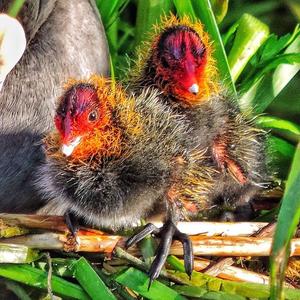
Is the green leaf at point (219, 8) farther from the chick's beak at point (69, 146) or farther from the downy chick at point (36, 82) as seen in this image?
the chick's beak at point (69, 146)

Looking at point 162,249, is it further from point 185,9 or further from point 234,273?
point 185,9

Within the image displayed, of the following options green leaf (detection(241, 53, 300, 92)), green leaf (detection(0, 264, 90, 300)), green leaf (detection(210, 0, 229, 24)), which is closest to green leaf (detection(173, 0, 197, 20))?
green leaf (detection(210, 0, 229, 24))

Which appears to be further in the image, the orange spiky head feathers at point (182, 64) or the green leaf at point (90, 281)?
the orange spiky head feathers at point (182, 64)

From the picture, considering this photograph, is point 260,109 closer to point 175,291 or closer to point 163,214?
point 163,214

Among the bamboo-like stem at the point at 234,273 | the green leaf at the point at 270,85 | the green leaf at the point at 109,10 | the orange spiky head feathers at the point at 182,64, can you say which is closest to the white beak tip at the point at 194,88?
the orange spiky head feathers at the point at 182,64

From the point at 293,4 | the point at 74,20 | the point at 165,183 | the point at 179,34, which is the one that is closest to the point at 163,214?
the point at 165,183

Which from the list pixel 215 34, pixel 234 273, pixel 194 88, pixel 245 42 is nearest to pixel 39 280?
pixel 234 273
